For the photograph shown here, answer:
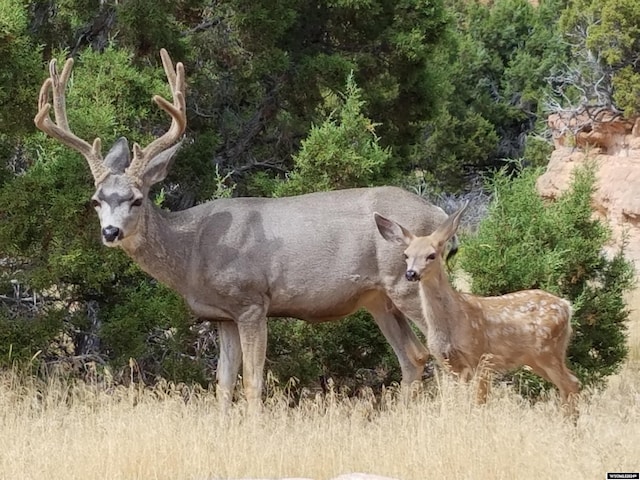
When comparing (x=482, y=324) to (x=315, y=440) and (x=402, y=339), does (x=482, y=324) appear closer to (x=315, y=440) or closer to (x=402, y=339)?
(x=402, y=339)

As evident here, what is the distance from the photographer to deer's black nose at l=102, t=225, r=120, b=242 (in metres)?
7.75

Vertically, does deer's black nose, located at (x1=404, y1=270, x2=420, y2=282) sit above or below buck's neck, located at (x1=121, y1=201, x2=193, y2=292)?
below

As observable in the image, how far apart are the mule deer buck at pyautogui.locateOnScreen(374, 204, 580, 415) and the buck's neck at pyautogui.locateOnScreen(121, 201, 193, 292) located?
1508 mm

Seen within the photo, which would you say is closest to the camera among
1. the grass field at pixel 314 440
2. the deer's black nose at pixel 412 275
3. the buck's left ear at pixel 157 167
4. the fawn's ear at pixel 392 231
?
the grass field at pixel 314 440

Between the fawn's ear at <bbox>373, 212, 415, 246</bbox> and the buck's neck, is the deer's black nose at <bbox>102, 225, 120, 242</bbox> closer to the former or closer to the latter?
the buck's neck

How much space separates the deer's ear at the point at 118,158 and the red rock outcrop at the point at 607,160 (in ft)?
46.6

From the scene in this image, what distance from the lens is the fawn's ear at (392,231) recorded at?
8.05 meters

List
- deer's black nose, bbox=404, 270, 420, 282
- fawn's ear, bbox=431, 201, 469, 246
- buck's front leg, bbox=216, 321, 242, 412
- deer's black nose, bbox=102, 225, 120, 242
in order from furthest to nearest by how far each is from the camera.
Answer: buck's front leg, bbox=216, 321, 242, 412 → fawn's ear, bbox=431, 201, 469, 246 → deer's black nose, bbox=102, 225, 120, 242 → deer's black nose, bbox=404, 270, 420, 282

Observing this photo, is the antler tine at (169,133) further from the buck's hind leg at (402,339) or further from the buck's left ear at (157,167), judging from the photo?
the buck's hind leg at (402,339)

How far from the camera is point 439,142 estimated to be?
26078 mm

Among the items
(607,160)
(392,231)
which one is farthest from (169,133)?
(607,160)

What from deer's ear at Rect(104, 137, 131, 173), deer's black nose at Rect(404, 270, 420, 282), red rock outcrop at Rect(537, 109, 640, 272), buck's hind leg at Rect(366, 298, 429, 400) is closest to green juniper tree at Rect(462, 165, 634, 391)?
buck's hind leg at Rect(366, 298, 429, 400)

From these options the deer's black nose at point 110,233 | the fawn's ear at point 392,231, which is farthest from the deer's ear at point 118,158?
the fawn's ear at point 392,231

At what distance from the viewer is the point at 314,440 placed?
7129mm
